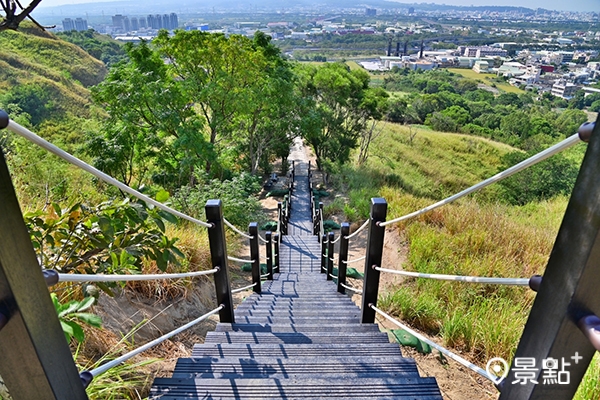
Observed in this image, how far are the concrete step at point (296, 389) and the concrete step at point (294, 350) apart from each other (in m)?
0.38

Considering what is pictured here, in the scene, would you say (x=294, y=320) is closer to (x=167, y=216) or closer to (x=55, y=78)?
(x=167, y=216)

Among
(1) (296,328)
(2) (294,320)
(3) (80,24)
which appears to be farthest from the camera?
(3) (80,24)

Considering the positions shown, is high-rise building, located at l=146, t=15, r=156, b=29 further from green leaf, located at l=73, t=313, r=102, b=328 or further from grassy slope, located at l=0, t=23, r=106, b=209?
green leaf, located at l=73, t=313, r=102, b=328

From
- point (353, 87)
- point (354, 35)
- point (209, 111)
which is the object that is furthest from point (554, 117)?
point (354, 35)

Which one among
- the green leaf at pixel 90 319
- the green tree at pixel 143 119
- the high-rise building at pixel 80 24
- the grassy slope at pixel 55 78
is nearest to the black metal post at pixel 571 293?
the green leaf at pixel 90 319

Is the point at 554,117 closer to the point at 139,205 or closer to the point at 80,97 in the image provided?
the point at 139,205

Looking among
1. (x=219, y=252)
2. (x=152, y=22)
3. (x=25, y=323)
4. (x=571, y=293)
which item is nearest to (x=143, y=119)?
(x=219, y=252)

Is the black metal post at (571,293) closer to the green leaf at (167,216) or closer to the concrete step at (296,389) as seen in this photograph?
the concrete step at (296,389)

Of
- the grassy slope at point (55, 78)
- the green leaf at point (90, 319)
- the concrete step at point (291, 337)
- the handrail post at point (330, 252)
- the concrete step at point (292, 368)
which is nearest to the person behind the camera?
the green leaf at point (90, 319)

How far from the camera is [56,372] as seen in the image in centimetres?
88

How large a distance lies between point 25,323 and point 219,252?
56.8 inches

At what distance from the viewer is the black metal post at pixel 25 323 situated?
0.73m

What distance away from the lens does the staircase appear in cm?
150

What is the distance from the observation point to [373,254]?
7.30ft
